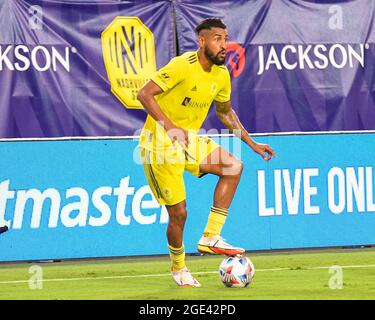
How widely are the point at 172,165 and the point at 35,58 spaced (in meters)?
4.61

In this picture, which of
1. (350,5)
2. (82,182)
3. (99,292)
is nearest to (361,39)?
(350,5)

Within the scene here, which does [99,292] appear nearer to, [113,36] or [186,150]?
[186,150]

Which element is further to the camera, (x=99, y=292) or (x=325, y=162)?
(x=325, y=162)

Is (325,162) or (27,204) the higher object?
(325,162)

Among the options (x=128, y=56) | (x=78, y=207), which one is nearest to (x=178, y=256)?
(x=78, y=207)

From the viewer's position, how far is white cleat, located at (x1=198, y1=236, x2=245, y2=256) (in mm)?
11562

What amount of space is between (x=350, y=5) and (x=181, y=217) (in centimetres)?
669

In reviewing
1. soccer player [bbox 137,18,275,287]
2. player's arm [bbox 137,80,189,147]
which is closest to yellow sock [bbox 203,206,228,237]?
soccer player [bbox 137,18,275,287]

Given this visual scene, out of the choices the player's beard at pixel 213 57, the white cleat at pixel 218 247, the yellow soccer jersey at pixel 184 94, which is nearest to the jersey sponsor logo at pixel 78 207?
the yellow soccer jersey at pixel 184 94

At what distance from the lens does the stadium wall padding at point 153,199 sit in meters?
14.9

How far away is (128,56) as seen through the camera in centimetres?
1627

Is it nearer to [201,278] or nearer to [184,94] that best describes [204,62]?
[184,94]

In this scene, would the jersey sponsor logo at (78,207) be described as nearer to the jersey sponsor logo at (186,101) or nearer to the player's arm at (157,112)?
the jersey sponsor logo at (186,101)

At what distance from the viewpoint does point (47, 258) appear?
15.0 metres
